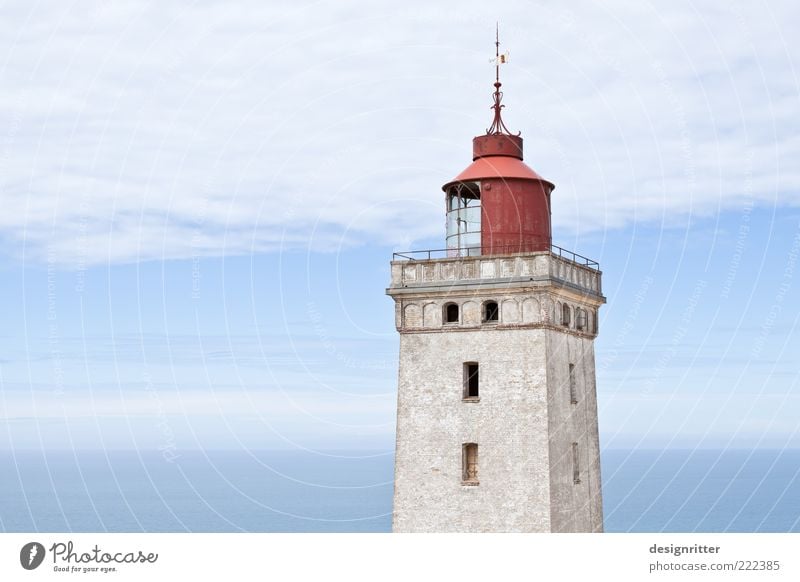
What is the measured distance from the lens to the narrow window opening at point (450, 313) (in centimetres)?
3566

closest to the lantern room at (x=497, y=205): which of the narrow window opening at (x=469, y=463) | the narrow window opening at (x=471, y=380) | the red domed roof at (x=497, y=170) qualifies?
the red domed roof at (x=497, y=170)

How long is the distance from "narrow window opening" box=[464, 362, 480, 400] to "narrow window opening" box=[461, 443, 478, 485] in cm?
139

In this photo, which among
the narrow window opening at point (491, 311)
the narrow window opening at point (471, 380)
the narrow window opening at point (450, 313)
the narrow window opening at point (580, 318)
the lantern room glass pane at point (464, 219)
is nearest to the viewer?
the narrow window opening at point (471, 380)

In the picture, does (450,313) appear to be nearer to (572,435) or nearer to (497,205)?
(497,205)

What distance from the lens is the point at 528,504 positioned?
3378cm

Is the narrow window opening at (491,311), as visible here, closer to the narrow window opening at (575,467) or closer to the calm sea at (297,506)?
the narrow window opening at (575,467)

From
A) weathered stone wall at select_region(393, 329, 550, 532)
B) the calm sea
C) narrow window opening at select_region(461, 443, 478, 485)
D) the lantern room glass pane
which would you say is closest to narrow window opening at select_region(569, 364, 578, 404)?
weathered stone wall at select_region(393, 329, 550, 532)

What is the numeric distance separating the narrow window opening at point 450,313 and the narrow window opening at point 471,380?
140cm

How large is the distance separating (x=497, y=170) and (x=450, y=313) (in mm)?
4343

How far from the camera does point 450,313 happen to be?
35.8 m

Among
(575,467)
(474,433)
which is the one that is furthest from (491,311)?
(575,467)

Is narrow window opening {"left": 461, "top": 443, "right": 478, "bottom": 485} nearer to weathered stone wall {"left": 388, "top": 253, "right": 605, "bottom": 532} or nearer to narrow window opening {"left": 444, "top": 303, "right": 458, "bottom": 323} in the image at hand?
weathered stone wall {"left": 388, "top": 253, "right": 605, "bottom": 532}
